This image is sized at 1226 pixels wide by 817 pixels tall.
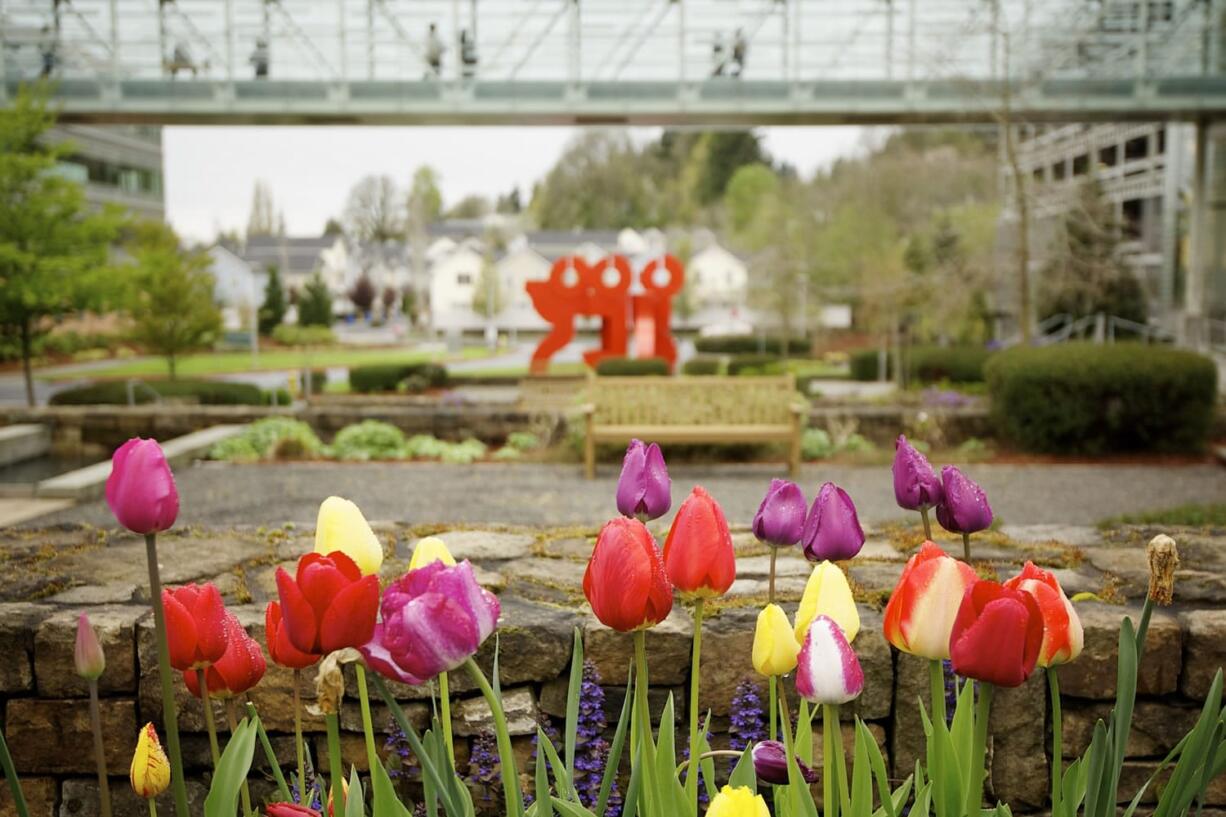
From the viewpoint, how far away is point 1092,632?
251 centimetres

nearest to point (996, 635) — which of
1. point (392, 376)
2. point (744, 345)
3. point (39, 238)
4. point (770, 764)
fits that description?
point (770, 764)

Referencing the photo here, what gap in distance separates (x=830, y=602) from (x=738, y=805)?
0.35 meters

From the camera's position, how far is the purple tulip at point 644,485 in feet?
5.72

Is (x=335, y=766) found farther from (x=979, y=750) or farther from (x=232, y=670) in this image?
(x=979, y=750)

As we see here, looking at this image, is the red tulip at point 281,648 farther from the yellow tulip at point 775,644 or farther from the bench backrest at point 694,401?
the bench backrest at point 694,401

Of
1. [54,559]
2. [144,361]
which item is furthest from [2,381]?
[54,559]

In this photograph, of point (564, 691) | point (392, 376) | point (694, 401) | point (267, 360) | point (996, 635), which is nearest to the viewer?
point (996, 635)

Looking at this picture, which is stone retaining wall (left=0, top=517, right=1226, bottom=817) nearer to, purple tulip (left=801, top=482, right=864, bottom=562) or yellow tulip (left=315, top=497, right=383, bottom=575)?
purple tulip (left=801, top=482, right=864, bottom=562)

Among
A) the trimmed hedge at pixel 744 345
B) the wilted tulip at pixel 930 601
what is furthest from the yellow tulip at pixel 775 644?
the trimmed hedge at pixel 744 345

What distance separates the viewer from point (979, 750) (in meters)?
1.42

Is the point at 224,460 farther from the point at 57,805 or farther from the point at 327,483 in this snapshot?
the point at 57,805

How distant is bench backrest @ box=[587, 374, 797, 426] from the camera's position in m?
10.3

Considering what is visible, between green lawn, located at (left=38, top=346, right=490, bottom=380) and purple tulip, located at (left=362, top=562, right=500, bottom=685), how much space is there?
95.7ft

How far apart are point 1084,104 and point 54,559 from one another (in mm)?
20477
